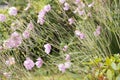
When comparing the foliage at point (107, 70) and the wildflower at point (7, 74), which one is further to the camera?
the wildflower at point (7, 74)

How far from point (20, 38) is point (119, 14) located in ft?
3.96

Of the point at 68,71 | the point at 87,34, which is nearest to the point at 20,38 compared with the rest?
the point at 68,71

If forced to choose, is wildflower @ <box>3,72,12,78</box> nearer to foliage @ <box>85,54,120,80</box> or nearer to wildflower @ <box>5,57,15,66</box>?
wildflower @ <box>5,57,15,66</box>

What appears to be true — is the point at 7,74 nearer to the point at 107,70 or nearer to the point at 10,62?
the point at 10,62

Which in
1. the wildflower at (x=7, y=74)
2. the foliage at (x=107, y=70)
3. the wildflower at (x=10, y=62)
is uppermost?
the wildflower at (x=10, y=62)

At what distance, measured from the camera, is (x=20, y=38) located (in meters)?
2.90

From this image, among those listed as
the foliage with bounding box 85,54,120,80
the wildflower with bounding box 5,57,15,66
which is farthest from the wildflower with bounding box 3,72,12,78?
the foliage with bounding box 85,54,120,80

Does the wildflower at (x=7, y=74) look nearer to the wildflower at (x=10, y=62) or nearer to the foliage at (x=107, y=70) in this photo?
the wildflower at (x=10, y=62)

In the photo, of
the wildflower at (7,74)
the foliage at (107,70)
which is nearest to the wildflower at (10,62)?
the wildflower at (7,74)

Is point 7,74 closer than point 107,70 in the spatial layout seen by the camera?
No

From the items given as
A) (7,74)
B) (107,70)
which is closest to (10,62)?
(7,74)

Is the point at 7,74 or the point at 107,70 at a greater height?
the point at 7,74

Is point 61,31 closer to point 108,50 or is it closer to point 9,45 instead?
point 108,50

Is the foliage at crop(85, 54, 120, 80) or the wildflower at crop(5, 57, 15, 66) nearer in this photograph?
the foliage at crop(85, 54, 120, 80)
